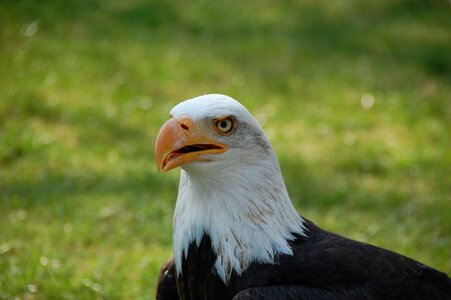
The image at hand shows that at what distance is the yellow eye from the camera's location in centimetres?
333

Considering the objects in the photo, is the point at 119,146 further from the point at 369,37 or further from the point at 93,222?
the point at 369,37

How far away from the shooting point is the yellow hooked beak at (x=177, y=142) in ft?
10.5

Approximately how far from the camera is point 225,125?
3354 millimetres

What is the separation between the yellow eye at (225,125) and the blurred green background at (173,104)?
1.80m

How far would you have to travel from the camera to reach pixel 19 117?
6727 mm

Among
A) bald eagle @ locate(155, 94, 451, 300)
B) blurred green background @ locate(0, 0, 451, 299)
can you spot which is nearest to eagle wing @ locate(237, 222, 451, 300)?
bald eagle @ locate(155, 94, 451, 300)

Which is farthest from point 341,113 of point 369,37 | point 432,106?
point 369,37

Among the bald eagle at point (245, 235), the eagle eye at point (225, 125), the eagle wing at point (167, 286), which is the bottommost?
the eagle wing at point (167, 286)

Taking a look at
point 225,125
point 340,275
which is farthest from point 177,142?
point 340,275

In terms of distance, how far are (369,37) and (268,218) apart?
6.07 meters

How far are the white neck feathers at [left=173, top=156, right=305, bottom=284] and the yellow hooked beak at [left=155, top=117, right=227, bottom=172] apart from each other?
0.12 m

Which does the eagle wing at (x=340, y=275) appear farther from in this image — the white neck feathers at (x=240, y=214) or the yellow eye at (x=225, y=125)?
the yellow eye at (x=225, y=125)

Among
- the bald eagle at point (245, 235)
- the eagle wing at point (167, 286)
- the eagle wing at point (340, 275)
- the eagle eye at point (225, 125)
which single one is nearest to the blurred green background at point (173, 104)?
the eagle wing at point (167, 286)

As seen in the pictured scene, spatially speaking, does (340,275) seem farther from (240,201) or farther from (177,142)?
(177,142)
